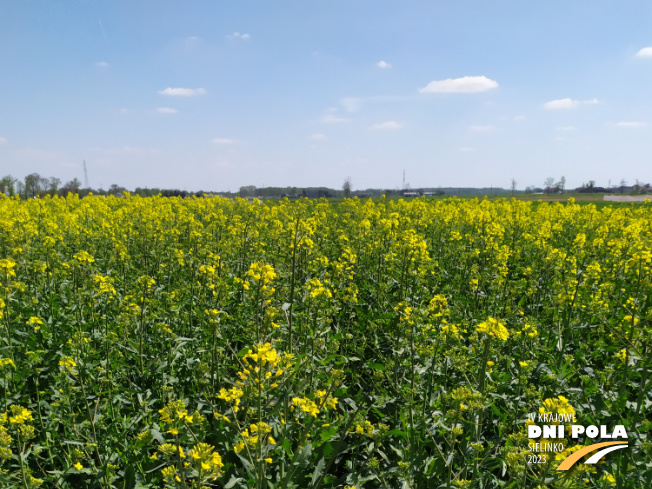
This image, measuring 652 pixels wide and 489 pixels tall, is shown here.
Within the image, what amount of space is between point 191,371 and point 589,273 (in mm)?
5565

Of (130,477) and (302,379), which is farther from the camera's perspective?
(302,379)

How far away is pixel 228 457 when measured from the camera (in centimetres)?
325

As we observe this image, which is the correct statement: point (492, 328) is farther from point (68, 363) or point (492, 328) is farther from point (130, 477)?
point (68, 363)

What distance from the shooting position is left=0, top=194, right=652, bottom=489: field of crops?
2.83 m

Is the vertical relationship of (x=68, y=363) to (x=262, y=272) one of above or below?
below

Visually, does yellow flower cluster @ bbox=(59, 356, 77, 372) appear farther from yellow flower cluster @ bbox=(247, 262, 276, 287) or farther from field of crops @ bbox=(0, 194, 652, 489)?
yellow flower cluster @ bbox=(247, 262, 276, 287)

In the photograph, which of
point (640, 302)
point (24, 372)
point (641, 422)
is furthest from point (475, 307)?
point (24, 372)

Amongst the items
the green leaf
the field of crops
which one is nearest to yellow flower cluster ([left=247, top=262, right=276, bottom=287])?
the field of crops

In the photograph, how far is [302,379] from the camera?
11.6ft

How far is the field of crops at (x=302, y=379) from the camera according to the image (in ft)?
9.27

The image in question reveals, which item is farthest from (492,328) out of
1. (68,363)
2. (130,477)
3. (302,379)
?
(68,363)

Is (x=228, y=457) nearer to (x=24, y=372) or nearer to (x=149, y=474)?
(x=149, y=474)

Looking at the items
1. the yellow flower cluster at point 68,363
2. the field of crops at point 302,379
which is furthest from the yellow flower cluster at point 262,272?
the yellow flower cluster at point 68,363

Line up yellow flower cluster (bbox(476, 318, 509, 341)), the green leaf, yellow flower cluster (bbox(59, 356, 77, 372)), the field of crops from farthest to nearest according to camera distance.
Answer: yellow flower cluster (bbox(59, 356, 77, 372))
the green leaf
yellow flower cluster (bbox(476, 318, 509, 341))
the field of crops
